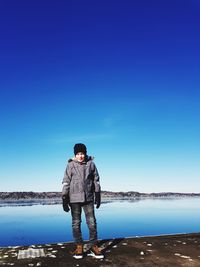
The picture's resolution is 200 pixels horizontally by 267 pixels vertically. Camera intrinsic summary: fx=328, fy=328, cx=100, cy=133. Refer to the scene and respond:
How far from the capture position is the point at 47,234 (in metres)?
30.2

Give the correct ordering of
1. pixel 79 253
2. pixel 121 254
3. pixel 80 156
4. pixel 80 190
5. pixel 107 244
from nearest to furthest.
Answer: pixel 79 253 < pixel 121 254 < pixel 80 190 < pixel 80 156 < pixel 107 244

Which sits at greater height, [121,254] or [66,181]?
[66,181]

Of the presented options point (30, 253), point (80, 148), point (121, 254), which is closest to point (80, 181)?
point (80, 148)

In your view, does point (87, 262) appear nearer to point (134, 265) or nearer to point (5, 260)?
point (134, 265)

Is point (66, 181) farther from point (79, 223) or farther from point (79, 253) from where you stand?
point (79, 253)

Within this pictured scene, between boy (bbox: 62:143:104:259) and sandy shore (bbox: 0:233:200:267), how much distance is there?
2.08 ft

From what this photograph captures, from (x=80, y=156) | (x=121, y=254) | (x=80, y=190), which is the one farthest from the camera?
(x=80, y=156)

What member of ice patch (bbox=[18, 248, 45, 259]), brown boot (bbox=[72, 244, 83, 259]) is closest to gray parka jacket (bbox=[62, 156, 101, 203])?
brown boot (bbox=[72, 244, 83, 259])

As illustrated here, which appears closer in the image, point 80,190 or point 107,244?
point 80,190

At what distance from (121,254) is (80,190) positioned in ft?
5.74

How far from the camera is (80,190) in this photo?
7.73 metres

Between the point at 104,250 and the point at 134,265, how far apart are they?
4.51ft

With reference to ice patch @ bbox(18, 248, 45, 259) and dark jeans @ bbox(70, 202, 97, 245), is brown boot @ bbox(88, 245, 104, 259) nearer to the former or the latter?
dark jeans @ bbox(70, 202, 97, 245)

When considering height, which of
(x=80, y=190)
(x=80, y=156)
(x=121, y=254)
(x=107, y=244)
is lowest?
(x=121, y=254)
